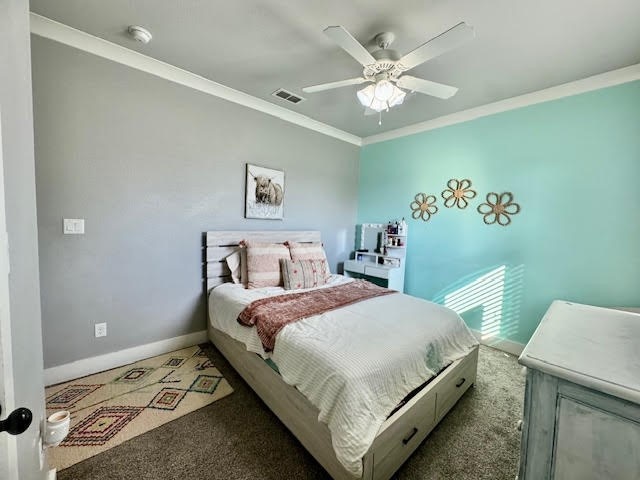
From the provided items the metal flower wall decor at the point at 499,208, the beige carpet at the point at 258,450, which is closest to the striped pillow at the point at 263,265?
the beige carpet at the point at 258,450

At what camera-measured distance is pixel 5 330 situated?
55 cm

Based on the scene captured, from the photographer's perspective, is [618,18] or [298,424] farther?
[618,18]

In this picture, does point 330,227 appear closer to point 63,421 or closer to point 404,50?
point 404,50

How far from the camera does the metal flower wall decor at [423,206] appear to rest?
3.35 meters

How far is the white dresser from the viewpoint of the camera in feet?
2.23

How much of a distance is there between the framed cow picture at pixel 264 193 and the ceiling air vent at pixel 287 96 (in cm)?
79

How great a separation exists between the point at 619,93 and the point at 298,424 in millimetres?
3570

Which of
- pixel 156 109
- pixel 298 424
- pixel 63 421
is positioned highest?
pixel 156 109

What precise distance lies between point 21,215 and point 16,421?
0.70 metres

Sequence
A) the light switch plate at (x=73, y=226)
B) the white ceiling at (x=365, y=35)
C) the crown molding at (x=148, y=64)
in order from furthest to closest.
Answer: the light switch plate at (x=73, y=226), the crown molding at (x=148, y=64), the white ceiling at (x=365, y=35)

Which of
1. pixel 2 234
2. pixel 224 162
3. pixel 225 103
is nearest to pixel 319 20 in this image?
pixel 225 103

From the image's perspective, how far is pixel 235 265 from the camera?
2754 millimetres

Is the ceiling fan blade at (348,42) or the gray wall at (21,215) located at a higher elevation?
the ceiling fan blade at (348,42)

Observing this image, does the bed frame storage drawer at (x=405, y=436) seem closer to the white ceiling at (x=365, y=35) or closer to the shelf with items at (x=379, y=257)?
the shelf with items at (x=379, y=257)
